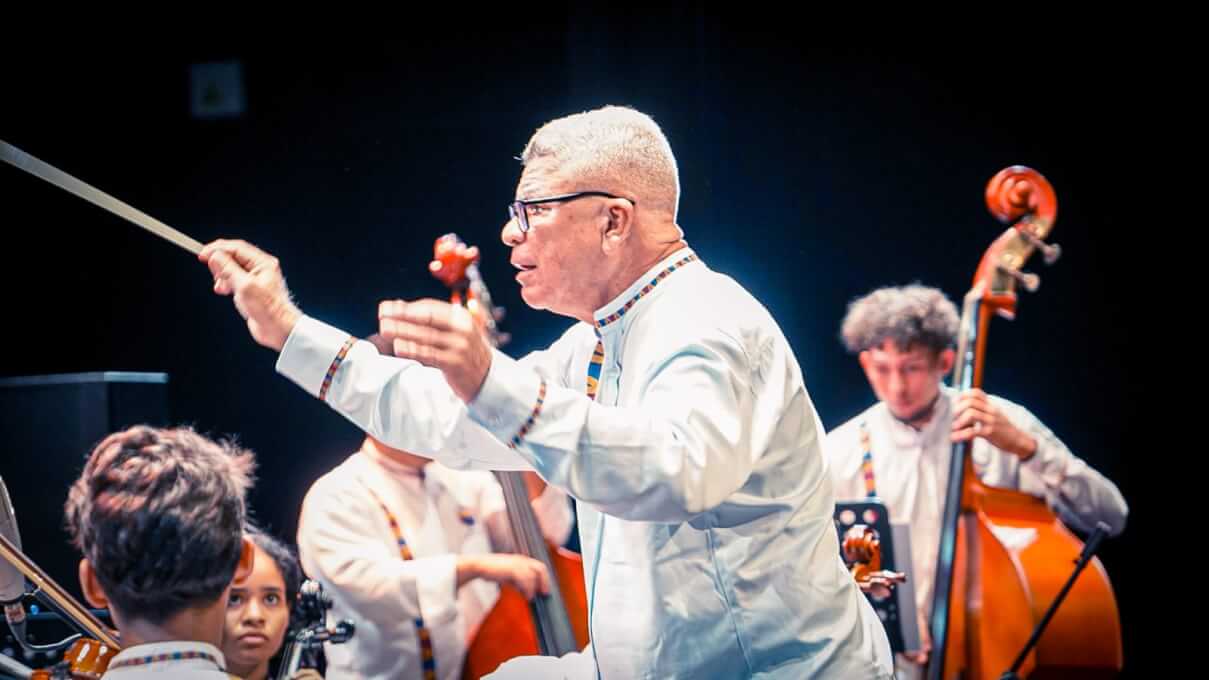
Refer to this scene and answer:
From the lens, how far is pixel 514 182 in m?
4.45

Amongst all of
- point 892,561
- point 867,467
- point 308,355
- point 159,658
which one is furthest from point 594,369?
point 867,467

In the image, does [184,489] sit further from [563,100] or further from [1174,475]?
[1174,475]

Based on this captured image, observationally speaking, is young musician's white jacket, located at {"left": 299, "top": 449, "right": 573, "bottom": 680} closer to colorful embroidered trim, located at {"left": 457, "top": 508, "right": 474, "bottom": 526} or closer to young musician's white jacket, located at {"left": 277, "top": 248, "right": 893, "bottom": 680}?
colorful embroidered trim, located at {"left": 457, "top": 508, "right": 474, "bottom": 526}

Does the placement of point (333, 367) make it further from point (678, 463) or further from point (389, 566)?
point (389, 566)

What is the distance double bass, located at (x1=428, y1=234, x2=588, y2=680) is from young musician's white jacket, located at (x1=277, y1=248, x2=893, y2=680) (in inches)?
51.2

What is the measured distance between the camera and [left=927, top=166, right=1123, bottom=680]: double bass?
11.3 feet

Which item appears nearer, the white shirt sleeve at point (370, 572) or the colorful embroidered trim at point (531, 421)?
the colorful embroidered trim at point (531, 421)

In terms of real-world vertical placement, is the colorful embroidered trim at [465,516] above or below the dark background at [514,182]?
below

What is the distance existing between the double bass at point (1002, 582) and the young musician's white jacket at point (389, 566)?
119 centimetres

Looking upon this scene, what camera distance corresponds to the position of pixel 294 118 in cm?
425

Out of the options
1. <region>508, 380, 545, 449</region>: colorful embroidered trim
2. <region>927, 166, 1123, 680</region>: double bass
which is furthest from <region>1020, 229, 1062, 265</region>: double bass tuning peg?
<region>508, 380, 545, 449</region>: colorful embroidered trim

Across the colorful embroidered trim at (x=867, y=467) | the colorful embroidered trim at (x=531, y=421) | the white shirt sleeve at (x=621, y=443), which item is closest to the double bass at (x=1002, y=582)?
the colorful embroidered trim at (x=867, y=467)

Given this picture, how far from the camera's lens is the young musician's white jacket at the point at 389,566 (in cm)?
323

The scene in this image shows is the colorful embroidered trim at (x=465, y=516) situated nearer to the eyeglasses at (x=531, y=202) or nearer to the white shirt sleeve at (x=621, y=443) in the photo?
the eyeglasses at (x=531, y=202)
